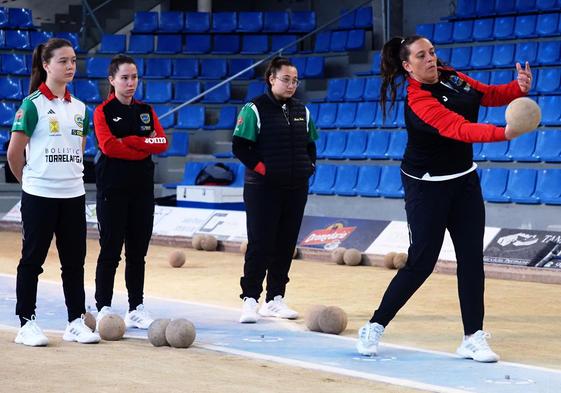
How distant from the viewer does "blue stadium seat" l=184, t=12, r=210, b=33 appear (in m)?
21.4

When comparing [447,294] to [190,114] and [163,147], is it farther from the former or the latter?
[190,114]

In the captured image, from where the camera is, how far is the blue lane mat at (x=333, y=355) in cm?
550

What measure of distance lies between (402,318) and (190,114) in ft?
41.2

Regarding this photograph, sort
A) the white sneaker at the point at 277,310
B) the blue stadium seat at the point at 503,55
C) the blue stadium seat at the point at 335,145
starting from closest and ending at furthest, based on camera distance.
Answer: the white sneaker at the point at 277,310
the blue stadium seat at the point at 503,55
the blue stadium seat at the point at 335,145

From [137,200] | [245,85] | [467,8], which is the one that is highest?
[467,8]

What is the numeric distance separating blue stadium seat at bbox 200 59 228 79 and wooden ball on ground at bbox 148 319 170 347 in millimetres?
14291

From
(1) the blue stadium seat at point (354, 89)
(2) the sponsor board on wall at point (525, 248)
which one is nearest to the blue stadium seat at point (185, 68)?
(1) the blue stadium seat at point (354, 89)

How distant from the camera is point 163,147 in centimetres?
749

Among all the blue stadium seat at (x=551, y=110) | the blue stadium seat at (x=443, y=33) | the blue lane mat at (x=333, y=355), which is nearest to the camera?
the blue lane mat at (x=333, y=355)

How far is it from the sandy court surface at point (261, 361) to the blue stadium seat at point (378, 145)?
14.4 feet

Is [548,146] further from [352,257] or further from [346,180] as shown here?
[352,257]

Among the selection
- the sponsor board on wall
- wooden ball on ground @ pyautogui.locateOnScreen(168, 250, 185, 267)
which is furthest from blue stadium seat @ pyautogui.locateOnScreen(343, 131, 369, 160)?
wooden ball on ground @ pyautogui.locateOnScreen(168, 250, 185, 267)

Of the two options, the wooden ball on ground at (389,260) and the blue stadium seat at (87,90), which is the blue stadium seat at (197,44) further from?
the wooden ball on ground at (389,260)

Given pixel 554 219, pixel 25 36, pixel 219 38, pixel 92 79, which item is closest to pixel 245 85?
pixel 219 38
